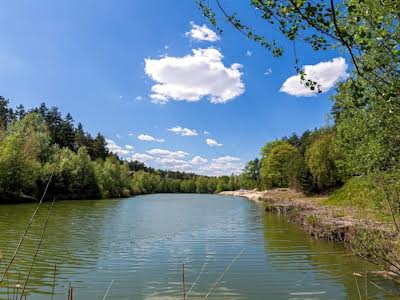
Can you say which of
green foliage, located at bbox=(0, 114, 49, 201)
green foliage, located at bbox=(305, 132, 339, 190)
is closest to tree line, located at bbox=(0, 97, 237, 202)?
green foliage, located at bbox=(0, 114, 49, 201)

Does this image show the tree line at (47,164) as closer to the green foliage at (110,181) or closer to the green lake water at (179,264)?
the green foliage at (110,181)

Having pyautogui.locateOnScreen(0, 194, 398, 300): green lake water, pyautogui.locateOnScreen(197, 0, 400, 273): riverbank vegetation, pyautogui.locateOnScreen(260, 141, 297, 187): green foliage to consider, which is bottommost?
pyautogui.locateOnScreen(0, 194, 398, 300): green lake water

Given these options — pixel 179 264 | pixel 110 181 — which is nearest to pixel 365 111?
pixel 179 264

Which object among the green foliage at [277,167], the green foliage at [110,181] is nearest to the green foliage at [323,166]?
the green foliage at [277,167]

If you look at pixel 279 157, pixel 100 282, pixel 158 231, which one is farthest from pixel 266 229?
pixel 279 157

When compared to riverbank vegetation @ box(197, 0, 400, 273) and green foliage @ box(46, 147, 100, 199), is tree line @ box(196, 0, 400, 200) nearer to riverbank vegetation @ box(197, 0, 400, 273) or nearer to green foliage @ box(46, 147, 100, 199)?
riverbank vegetation @ box(197, 0, 400, 273)

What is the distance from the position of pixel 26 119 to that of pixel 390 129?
86.8m

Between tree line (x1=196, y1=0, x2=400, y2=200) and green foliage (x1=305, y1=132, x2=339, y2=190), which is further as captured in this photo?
green foliage (x1=305, y1=132, x2=339, y2=190)

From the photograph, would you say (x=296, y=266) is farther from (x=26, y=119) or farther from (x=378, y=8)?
(x=26, y=119)

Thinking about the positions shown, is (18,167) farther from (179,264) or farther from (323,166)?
(179,264)

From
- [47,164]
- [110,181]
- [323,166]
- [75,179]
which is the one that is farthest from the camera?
[110,181]

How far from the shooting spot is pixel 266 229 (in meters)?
31.2

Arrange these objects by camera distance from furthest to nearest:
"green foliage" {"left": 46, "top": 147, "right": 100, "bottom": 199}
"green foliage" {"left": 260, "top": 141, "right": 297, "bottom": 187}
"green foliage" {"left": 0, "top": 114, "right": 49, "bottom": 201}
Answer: "green foliage" {"left": 260, "top": 141, "right": 297, "bottom": 187} → "green foliage" {"left": 46, "top": 147, "right": 100, "bottom": 199} → "green foliage" {"left": 0, "top": 114, "right": 49, "bottom": 201}

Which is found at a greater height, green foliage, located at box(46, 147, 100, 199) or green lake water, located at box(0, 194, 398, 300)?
green foliage, located at box(46, 147, 100, 199)
